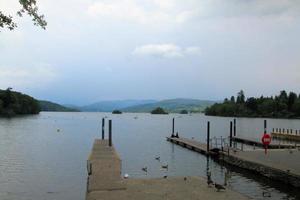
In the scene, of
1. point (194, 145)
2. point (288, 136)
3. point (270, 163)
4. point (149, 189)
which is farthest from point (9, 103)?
point (149, 189)

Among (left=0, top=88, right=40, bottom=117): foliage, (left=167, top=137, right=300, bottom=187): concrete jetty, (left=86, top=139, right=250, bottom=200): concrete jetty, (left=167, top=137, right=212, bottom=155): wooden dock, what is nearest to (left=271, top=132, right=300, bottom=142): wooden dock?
(left=167, top=137, right=212, bottom=155): wooden dock

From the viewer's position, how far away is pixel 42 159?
40.5 meters

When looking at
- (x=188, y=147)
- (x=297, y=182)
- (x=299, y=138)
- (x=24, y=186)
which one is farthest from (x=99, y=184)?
(x=299, y=138)

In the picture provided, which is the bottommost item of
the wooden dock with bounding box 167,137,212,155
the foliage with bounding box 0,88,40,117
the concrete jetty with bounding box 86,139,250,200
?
the wooden dock with bounding box 167,137,212,155

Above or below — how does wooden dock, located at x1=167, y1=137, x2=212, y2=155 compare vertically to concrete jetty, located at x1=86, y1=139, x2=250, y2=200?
below

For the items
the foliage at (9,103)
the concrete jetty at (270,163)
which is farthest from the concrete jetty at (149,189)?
the foliage at (9,103)

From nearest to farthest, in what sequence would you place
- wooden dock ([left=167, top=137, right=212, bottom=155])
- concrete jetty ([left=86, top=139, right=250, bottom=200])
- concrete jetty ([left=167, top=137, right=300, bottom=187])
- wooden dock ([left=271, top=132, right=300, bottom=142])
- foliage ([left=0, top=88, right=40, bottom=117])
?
concrete jetty ([left=86, top=139, right=250, bottom=200]) → concrete jetty ([left=167, top=137, right=300, bottom=187]) → wooden dock ([left=167, top=137, right=212, bottom=155]) → wooden dock ([left=271, top=132, right=300, bottom=142]) → foliage ([left=0, top=88, right=40, bottom=117])

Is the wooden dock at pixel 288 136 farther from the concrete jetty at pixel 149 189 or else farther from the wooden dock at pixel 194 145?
the concrete jetty at pixel 149 189

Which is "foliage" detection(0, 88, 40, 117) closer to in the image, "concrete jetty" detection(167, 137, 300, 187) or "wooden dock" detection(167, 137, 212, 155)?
"wooden dock" detection(167, 137, 212, 155)

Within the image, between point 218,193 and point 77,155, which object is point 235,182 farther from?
point 77,155

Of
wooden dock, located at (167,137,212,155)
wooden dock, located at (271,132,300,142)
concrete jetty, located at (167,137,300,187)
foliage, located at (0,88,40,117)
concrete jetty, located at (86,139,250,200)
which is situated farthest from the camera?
foliage, located at (0,88,40,117)

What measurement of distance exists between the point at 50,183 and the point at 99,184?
9.91 m

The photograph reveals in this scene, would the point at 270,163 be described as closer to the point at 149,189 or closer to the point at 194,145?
the point at 149,189

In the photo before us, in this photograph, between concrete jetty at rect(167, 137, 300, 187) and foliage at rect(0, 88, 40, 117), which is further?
foliage at rect(0, 88, 40, 117)
